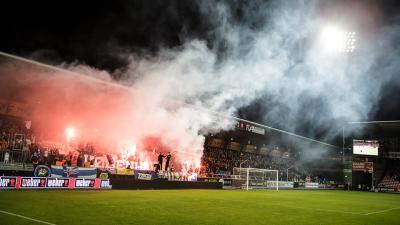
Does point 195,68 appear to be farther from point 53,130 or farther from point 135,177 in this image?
point 53,130

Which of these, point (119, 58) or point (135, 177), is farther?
point (135, 177)

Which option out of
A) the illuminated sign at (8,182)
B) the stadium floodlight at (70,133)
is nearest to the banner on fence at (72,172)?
the illuminated sign at (8,182)

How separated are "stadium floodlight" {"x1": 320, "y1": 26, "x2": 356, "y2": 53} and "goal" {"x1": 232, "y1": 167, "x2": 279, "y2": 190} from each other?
1715cm

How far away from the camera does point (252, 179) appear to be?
38781 mm

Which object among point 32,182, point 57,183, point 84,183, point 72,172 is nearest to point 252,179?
point 84,183

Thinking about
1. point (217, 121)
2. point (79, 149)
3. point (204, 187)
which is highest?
point (217, 121)

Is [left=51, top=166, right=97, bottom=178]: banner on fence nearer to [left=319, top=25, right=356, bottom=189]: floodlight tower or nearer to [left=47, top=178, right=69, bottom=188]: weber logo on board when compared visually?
[left=47, top=178, right=69, bottom=188]: weber logo on board

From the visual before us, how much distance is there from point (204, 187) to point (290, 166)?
3234cm

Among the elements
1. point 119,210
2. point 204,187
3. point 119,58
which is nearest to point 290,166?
point 204,187

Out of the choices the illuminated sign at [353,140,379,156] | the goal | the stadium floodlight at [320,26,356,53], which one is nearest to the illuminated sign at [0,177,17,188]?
the stadium floodlight at [320,26,356,53]

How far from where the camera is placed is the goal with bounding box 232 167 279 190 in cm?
3725

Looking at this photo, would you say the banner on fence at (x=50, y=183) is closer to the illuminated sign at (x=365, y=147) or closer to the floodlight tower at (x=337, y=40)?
the floodlight tower at (x=337, y=40)

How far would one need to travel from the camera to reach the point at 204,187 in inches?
1244

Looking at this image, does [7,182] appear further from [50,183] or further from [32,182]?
[50,183]
